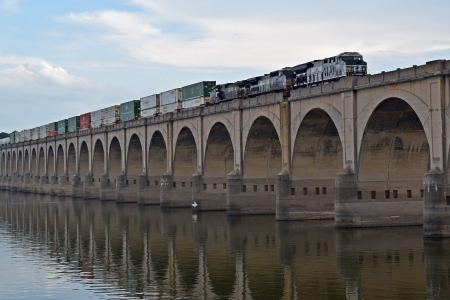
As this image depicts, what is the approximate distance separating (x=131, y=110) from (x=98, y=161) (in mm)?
8319

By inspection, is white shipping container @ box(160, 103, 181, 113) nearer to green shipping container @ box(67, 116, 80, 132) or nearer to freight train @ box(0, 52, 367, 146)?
freight train @ box(0, 52, 367, 146)

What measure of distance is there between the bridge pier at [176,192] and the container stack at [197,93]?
7.98 metres

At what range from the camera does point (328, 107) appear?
159 ft

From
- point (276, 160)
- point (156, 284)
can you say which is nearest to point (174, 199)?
point (276, 160)

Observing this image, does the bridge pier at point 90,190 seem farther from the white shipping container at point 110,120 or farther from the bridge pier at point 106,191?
the white shipping container at point 110,120

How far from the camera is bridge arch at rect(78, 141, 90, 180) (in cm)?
10025

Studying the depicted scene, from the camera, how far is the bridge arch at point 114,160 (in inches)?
3509

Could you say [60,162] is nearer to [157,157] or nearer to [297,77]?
[157,157]

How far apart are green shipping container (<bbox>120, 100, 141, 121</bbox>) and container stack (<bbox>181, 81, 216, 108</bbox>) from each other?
48.0ft

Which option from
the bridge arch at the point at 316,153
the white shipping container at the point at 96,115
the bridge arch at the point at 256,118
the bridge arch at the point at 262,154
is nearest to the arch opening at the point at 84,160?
the white shipping container at the point at 96,115

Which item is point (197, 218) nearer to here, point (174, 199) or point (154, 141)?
point (174, 199)

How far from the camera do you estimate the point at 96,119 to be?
104m

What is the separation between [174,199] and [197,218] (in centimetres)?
1194

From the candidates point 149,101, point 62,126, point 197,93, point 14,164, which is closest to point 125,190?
point 149,101
